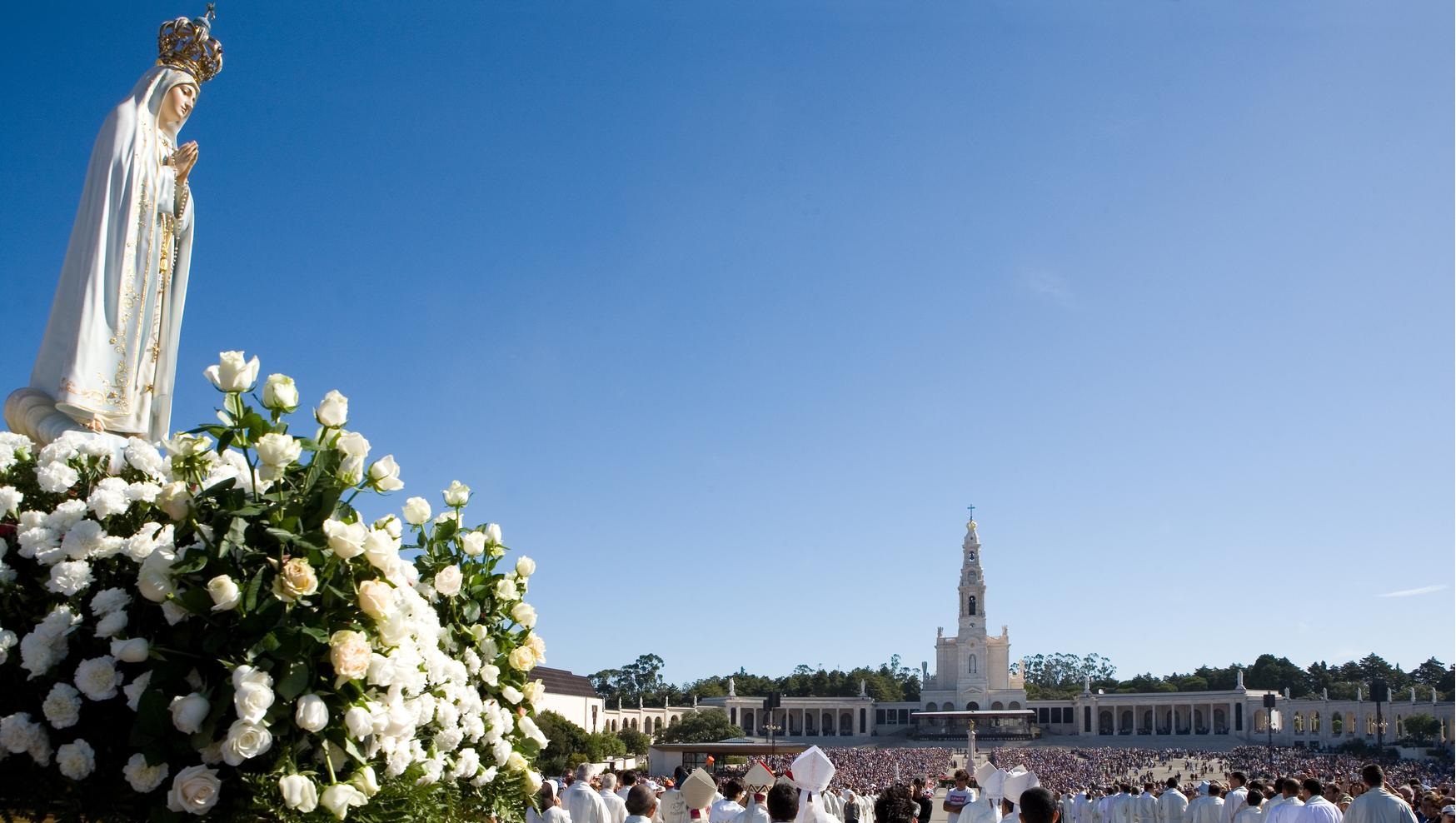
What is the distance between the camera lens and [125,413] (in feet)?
25.7

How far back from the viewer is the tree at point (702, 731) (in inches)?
2968

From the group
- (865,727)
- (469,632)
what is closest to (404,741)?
(469,632)

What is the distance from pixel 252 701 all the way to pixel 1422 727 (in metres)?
92.2

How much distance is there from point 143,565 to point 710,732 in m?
75.7

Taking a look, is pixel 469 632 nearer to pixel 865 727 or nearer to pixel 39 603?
pixel 39 603

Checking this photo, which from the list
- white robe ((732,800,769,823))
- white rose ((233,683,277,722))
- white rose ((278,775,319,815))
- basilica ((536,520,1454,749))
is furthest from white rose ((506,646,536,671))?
basilica ((536,520,1454,749))

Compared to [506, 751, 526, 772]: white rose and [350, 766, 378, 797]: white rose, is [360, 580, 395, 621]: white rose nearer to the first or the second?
[350, 766, 378, 797]: white rose

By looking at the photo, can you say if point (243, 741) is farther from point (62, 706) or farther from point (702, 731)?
point (702, 731)

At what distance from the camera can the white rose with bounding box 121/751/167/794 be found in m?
3.30

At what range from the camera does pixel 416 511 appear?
4738mm

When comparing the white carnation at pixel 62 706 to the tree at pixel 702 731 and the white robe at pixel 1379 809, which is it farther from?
the tree at pixel 702 731

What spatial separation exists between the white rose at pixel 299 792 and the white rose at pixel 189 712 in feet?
0.95

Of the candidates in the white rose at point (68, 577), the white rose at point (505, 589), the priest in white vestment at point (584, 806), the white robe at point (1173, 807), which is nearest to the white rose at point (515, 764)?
the white rose at point (505, 589)

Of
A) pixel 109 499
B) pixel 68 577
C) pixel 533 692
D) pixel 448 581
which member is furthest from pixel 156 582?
pixel 533 692
